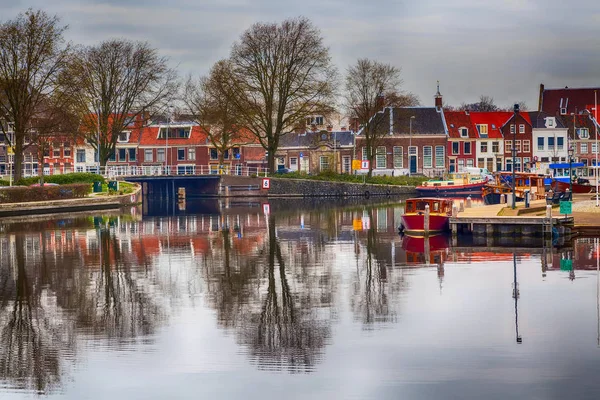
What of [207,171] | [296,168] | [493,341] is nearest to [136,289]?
[493,341]

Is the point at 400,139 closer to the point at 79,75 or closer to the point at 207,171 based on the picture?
the point at 207,171

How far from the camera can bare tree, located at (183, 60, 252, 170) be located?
9144 centimetres

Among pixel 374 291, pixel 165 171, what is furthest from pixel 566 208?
pixel 165 171

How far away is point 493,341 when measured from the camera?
74.1ft

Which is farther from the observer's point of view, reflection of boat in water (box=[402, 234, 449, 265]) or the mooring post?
the mooring post

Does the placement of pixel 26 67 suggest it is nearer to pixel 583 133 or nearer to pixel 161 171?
pixel 161 171

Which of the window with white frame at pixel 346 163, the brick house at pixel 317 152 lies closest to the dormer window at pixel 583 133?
the brick house at pixel 317 152

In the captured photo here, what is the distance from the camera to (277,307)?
90.5 ft

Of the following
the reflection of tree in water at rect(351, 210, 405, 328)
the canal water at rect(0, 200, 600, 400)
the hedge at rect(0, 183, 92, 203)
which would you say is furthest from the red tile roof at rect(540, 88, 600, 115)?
the reflection of tree in water at rect(351, 210, 405, 328)

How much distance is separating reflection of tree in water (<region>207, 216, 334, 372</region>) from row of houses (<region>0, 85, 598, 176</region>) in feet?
245

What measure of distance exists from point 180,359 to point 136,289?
10.7 metres

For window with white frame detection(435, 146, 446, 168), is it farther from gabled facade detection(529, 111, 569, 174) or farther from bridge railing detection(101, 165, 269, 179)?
bridge railing detection(101, 165, 269, 179)

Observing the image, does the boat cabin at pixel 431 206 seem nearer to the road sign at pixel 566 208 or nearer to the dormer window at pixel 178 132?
the road sign at pixel 566 208

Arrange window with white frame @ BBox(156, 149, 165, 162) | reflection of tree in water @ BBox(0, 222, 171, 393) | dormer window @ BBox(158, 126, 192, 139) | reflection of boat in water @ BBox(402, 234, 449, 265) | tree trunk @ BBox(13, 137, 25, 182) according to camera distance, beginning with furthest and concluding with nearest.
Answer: window with white frame @ BBox(156, 149, 165, 162), dormer window @ BBox(158, 126, 192, 139), tree trunk @ BBox(13, 137, 25, 182), reflection of boat in water @ BBox(402, 234, 449, 265), reflection of tree in water @ BBox(0, 222, 171, 393)
